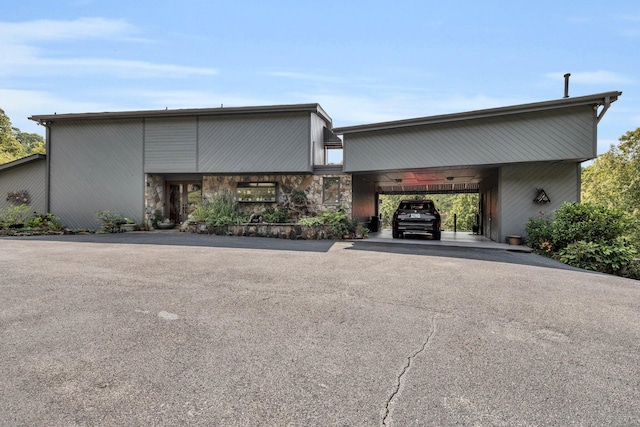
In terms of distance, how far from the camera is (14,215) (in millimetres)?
13500

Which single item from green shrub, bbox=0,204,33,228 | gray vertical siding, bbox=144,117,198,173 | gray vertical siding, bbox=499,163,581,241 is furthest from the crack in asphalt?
green shrub, bbox=0,204,33,228

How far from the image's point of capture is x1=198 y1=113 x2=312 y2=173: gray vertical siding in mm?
12953

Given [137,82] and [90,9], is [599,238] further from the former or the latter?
[137,82]

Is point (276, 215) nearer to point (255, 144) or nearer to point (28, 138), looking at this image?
point (255, 144)

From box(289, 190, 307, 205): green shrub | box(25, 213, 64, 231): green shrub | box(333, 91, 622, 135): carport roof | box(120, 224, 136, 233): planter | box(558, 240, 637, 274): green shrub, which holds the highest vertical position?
box(333, 91, 622, 135): carport roof

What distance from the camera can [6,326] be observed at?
2.99 metres

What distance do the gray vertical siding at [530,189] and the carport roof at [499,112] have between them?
6.52 feet

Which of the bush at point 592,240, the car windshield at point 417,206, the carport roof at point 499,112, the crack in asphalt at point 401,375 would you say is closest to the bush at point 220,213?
the carport roof at point 499,112

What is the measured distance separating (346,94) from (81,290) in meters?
14.7

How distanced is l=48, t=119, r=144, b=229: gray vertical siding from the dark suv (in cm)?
1134

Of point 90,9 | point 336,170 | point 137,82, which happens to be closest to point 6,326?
point 336,170

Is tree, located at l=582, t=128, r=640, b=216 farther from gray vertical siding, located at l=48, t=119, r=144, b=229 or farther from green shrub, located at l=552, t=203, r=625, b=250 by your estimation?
gray vertical siding, located at l=48, t=119, r=144, b=229

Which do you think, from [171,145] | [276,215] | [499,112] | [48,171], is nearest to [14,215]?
[48,171]

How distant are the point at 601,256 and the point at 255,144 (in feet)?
38.8
